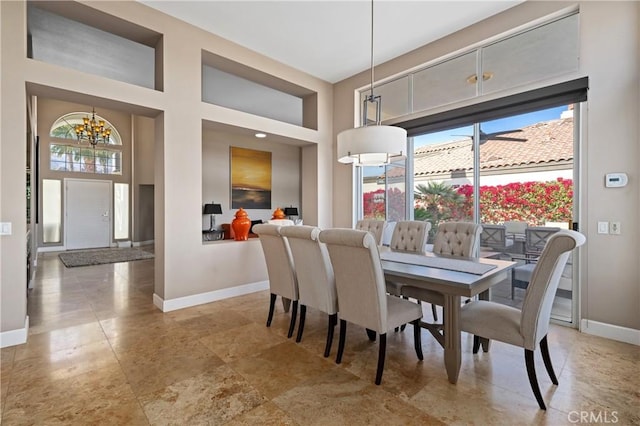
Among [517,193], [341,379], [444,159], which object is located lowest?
[341,379]

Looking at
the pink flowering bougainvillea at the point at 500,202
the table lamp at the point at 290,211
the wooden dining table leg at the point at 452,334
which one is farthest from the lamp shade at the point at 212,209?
the wooden dining table leg at the point at 452,334

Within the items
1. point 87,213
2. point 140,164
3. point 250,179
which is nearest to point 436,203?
point 250,179

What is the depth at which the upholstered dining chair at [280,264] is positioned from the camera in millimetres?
2986

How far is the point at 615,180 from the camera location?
2.90 m

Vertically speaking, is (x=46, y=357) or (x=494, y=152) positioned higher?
(x=494, y=152)

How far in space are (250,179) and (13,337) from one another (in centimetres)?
524

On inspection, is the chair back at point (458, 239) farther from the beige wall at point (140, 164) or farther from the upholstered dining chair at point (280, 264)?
the beige wall at point (140, 164)

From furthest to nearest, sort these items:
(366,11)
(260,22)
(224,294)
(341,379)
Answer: (224,294) → (260,22) → (366,11) → (341,379)

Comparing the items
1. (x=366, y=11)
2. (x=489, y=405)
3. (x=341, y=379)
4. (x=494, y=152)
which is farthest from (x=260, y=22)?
(x=489, y=405)

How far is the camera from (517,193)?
3691 millimetres

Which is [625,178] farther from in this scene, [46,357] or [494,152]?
[46,357]

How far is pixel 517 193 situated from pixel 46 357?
500 cm

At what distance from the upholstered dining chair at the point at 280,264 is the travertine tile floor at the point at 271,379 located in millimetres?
388

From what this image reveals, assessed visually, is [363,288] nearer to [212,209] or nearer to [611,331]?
[611,331]
